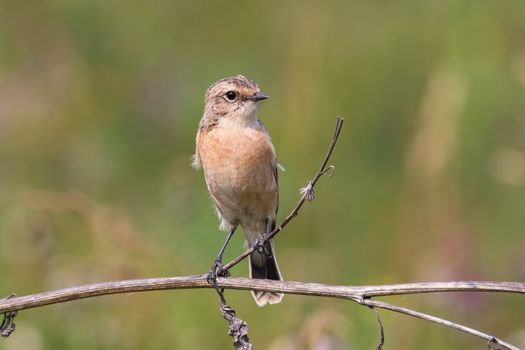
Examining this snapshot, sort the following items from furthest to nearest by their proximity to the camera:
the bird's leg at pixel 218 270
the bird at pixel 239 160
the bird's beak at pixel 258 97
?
the bird's beak at pixel 258 97
the bird at pixel 239 160
the bird's leg at pixel 218 270

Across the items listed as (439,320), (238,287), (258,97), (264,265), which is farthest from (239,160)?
(439,320)

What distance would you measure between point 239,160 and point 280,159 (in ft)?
5.34

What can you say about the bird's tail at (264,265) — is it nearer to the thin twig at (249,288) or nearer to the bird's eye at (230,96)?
the bird's eye at (230,96)

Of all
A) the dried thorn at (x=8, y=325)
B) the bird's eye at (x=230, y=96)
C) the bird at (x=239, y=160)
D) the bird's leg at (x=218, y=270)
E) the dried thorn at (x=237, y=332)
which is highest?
the bird's eye at (x=230, y=96)

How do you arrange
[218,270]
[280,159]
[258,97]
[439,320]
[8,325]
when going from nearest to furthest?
[439,320] → [8,325] → [218,270] → [258,97] → [280,159]

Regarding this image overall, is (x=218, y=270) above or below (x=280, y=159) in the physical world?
below

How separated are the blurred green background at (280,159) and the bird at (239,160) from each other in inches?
14.9

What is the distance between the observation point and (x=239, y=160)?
5758mm

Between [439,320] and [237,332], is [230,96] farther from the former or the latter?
[439,320]

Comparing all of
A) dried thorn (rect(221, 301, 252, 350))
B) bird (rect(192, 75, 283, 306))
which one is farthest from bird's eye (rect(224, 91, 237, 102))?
dried thorn (rect(221, 301, 252, 350))

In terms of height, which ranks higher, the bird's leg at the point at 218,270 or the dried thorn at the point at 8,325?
the bird's leg at the point at 218,270

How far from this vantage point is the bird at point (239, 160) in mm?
5773

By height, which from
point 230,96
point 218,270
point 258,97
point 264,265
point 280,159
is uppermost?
point 280,159

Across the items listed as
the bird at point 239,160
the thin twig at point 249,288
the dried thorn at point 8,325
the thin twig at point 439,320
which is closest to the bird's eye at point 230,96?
the bird at point 239,160
